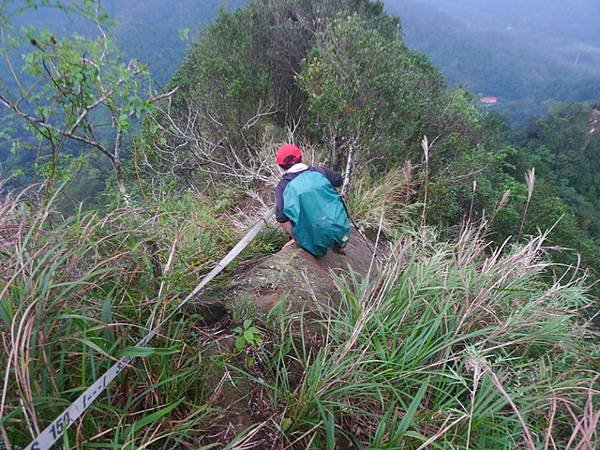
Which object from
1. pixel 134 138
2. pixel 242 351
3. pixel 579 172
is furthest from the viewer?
pixel 579 172

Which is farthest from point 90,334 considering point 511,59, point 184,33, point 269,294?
point 511,59

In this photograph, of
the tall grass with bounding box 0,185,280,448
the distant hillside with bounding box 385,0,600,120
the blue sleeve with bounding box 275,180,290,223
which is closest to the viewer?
the tall grass with bounding box 0,185,280,448

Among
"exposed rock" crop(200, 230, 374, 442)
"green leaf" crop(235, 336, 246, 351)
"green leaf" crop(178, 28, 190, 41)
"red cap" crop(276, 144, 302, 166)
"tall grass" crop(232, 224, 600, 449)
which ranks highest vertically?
"green leaf" crop(178, 28, 190, 41)

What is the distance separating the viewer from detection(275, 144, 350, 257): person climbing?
2.88 metres

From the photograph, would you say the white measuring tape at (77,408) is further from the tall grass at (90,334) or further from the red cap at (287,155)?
the red cap at (287,155)

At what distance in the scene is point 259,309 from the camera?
2.29 m

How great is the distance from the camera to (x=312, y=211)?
2885mm

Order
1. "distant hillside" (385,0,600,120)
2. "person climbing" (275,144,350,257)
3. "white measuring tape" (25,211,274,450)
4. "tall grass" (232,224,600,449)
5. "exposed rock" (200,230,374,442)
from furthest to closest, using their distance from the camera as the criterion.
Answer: "distant hillside" (385,0,600,120) < "person climbing" (275,144,350,257) < "exposed rock" (200,230,374,442) < "tall grass" (232,224,600,449) < "white measuring tape" (25,211,274,450)

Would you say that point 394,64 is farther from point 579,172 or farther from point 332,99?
point 579,172

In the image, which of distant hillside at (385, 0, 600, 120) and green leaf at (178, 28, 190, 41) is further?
distant hillside at (385, 0, 600, 120)

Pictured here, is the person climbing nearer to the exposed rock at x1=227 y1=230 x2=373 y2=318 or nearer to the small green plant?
the exposed rock at x1=227 y1=230 x2=373 y2=318

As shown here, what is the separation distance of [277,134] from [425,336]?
626 centimetres

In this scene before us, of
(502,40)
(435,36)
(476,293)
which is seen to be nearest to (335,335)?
(476,293)

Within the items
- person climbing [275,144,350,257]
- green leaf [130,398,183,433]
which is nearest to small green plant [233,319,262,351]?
green leaf [130,398,183,433]
